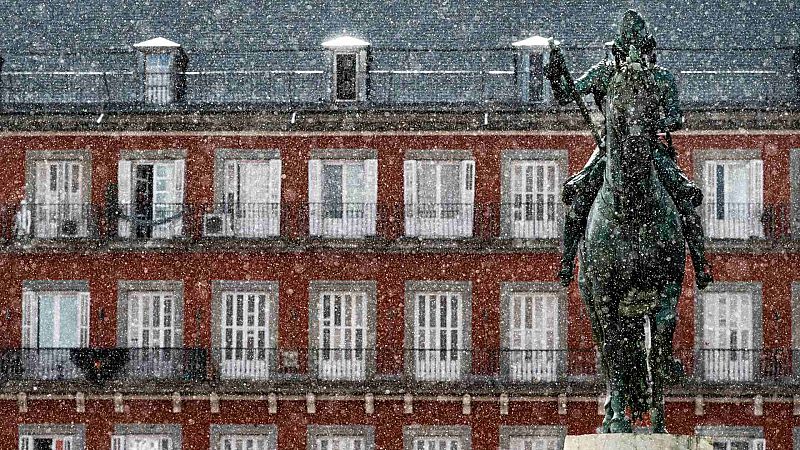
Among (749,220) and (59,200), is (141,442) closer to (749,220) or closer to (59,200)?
(59,200)

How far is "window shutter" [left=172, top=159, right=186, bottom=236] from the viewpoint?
43094mm

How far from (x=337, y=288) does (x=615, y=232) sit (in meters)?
26.7

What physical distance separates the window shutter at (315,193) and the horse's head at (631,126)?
26937mm

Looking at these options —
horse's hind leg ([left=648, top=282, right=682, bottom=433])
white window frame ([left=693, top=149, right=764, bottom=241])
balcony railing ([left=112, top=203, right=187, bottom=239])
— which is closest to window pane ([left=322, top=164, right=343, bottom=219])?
balcony railing ([left=112, top=203, right=187, bottom=239])

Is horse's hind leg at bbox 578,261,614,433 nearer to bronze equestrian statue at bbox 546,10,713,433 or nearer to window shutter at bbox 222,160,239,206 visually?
bronze equestrian statue at bbox 546,10,713,433

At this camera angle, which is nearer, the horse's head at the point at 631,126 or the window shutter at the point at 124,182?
→ the horse's head at the point at 631,126

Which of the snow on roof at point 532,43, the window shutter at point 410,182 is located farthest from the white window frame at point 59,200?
the snow on roof at point 532,43

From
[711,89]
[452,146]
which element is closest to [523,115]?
[452,146]

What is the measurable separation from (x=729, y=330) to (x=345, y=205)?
28.8ft

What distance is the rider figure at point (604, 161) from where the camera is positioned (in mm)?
16406

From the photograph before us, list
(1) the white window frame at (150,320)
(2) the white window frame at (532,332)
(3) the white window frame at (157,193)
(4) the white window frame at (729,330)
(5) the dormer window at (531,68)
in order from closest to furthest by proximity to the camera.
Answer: (4) the white window frame at (729,330) → (2) the white window frame at (532,332) → (1) the white window frame at (150,320) → (5) the dormer window at (531,68) → (3) the white window frame at (157,193)

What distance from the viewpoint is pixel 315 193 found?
142 ft

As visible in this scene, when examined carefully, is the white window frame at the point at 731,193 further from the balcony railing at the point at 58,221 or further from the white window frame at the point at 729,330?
the balcony railing at the point at 58,221

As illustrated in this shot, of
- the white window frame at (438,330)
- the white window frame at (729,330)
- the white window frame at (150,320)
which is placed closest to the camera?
the white window frame at (729,330)
